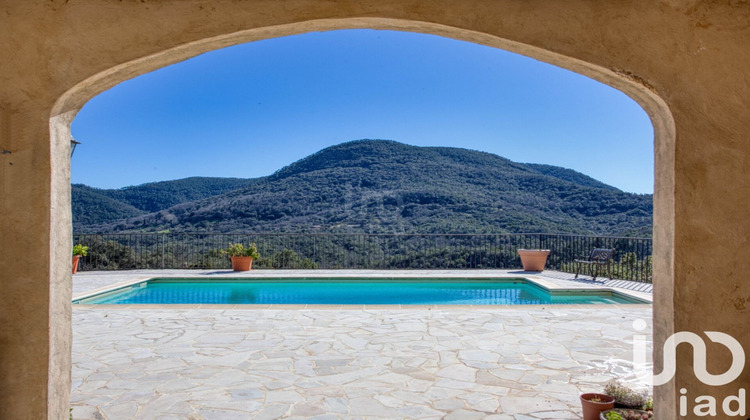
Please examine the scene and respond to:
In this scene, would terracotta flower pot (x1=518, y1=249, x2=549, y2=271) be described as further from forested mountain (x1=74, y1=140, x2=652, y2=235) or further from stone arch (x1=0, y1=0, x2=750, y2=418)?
stone arch (x1=0, y1=0, x2=750, y2=418)

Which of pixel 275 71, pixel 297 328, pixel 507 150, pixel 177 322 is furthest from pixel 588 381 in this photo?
pixel 507 150

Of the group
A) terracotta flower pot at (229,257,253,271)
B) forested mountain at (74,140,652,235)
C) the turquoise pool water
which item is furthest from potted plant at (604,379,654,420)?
forested mountain at (74,140,652,235)

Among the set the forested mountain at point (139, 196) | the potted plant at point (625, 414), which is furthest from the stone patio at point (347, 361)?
the forested mountain at point (139, 196)

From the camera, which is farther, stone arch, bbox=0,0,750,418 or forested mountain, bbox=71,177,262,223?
forested mountain, bbox=71,177,262,223

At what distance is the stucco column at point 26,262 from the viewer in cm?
224

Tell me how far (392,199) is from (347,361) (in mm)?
22657

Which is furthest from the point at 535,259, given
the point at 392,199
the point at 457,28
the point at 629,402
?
the point at 392,199

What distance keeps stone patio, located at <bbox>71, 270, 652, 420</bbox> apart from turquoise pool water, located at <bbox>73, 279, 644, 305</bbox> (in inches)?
70.8

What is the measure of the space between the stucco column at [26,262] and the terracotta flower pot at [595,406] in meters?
2.78

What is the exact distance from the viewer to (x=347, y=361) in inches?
170

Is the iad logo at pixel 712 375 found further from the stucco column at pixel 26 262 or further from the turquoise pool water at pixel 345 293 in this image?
the turquoise pool water at pixel 345 293

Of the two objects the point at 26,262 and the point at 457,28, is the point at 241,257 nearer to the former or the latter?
the point at 26,262

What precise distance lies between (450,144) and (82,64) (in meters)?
32.9

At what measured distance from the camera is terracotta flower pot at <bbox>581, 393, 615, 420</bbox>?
9.36 feet
